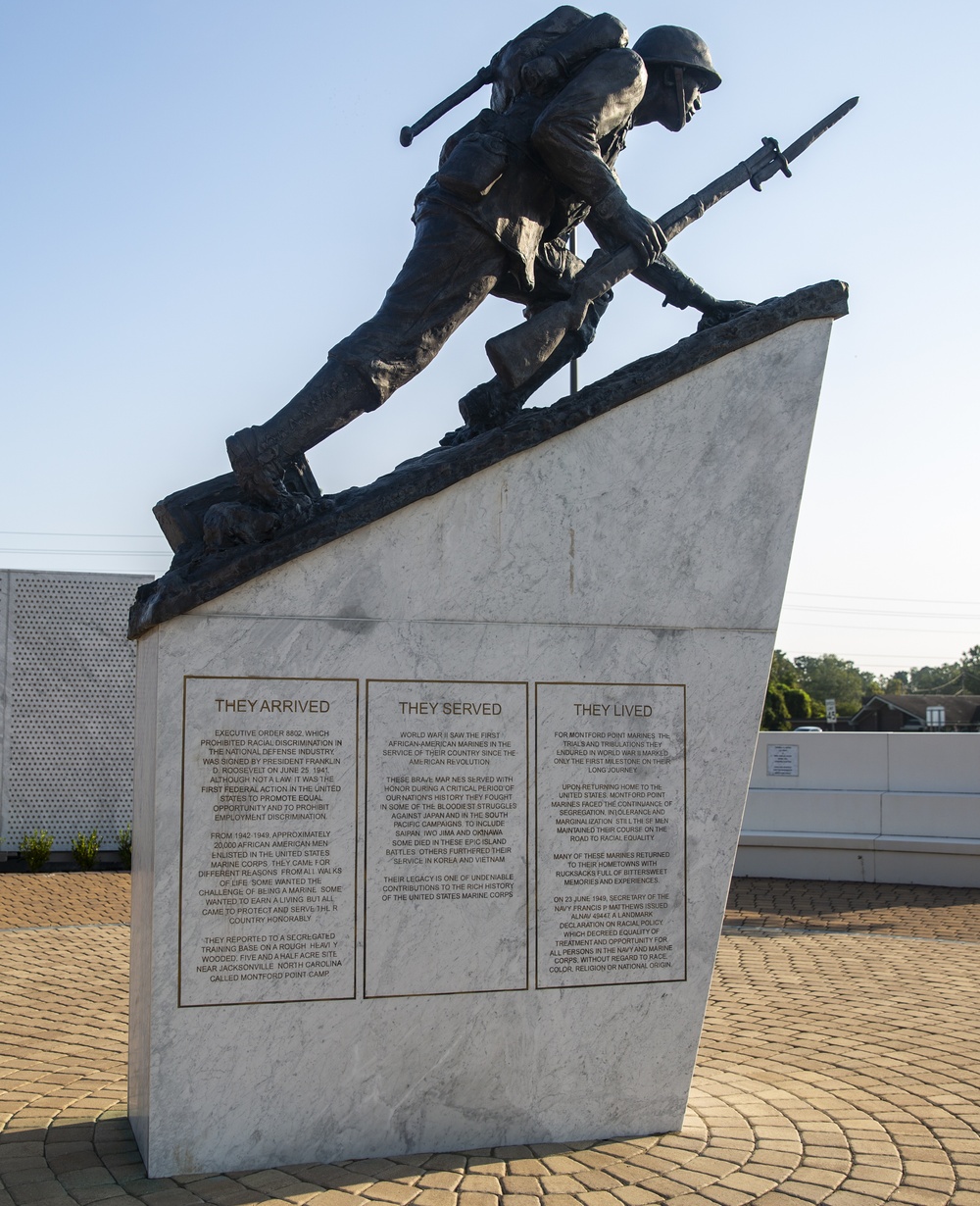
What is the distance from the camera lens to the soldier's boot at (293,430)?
4711 millimetres

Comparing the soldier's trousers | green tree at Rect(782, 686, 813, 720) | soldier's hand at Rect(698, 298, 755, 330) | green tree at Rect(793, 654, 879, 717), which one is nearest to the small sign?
soldier's hand at Rect(698, 298, 755, 330)

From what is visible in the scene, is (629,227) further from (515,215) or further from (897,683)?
(897,683)

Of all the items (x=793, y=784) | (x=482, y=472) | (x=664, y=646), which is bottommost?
(x=793, y=784)

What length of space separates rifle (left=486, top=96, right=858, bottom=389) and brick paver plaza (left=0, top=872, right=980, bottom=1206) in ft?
10.2

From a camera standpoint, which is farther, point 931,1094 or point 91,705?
point 91,705

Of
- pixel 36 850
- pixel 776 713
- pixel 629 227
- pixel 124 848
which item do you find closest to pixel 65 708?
pixel 36 850

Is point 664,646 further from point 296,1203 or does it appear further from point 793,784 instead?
point 793,784

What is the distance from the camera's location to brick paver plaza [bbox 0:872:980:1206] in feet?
13.2

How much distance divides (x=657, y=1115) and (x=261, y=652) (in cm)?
240

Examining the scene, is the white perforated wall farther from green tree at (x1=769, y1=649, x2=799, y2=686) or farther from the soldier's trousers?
green tree at (x1=769, y1=649, x2=799, y2=686)

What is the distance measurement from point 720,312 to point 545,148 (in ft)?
3.48

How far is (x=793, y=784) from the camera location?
45.6 feet

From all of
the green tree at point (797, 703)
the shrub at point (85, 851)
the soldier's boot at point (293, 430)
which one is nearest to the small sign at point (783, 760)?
the shrub at point (85, 851)

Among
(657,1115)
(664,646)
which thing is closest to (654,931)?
(657,1115)
